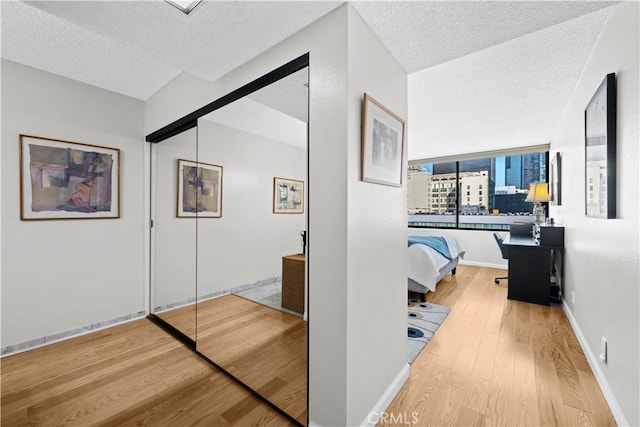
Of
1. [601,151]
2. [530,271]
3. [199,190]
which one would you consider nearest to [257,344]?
[199,190]

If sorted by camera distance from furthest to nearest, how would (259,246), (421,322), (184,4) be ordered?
1. (421,322)
2. (259,246)
3. (184,4)

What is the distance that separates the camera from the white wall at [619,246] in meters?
1.35

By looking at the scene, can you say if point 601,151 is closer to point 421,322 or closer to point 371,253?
point 371,253

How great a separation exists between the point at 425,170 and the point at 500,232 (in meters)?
2.07

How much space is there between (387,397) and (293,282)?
93cm

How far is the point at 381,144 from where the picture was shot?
161 cm

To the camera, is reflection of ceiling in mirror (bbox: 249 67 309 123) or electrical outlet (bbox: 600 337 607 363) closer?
reflection of ceiling in mirror (bbox: 249 67 309 123)

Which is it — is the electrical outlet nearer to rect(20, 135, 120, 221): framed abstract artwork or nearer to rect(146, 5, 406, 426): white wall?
rect(146, 5, 406, 426): white wall

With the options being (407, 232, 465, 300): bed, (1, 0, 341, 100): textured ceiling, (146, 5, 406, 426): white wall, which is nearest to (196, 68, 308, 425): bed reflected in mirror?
(146, 5, 406, 426): white wall

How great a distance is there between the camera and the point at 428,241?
4215 mm

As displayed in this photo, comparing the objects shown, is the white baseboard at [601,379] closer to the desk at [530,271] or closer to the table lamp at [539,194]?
the desk at [530,271]

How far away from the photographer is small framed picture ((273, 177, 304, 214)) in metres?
1.72

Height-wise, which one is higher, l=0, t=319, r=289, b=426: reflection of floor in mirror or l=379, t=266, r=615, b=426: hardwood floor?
l=379, t=266, r=615, b=426: hardwood floor

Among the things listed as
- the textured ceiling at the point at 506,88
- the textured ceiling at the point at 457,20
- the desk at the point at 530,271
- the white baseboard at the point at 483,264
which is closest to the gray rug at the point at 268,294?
the textured ceiling at the point at 457,20
